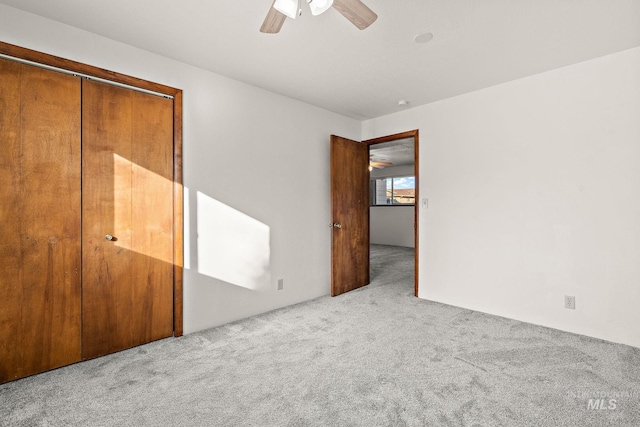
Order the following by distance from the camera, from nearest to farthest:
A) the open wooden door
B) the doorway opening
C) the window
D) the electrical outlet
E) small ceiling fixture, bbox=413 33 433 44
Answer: small ceiling fixture, bbox=413 33 433 44 < the electrical outlet < the open wooden door < the doorway opening < the window

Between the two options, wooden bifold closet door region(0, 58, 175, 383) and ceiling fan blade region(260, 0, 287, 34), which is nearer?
ceiling fan blade region(260, 0, 287, 34)

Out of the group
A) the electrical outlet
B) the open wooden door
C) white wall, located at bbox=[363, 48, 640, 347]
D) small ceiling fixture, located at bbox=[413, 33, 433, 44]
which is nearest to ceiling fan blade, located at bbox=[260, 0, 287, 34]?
small ceiling fixture, located at bbox=[413, 33, 433, 44]

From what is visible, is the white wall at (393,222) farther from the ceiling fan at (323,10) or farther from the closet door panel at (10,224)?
the closet door panel at (10,224)

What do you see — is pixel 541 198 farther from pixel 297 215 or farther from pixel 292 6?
pixel 292 6

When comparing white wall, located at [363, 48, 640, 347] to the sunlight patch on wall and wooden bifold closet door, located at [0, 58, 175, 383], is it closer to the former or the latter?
the sunlight patch on wall

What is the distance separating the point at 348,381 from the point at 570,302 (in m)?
2.34

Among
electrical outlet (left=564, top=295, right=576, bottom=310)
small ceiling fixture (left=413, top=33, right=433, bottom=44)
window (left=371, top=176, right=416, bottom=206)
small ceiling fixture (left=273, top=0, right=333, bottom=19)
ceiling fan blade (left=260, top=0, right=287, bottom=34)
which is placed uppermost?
small ceiling fixture (left=413, top=33, right=433, bottom=44)

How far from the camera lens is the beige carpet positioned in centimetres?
171

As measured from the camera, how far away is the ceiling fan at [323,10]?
1.58m

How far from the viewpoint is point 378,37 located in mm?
2361

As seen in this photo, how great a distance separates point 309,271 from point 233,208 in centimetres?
136

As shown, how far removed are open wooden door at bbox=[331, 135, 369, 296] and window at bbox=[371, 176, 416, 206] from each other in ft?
16.4

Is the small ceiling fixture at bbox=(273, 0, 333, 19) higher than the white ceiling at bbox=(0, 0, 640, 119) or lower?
lower

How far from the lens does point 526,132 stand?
3.11 meters
